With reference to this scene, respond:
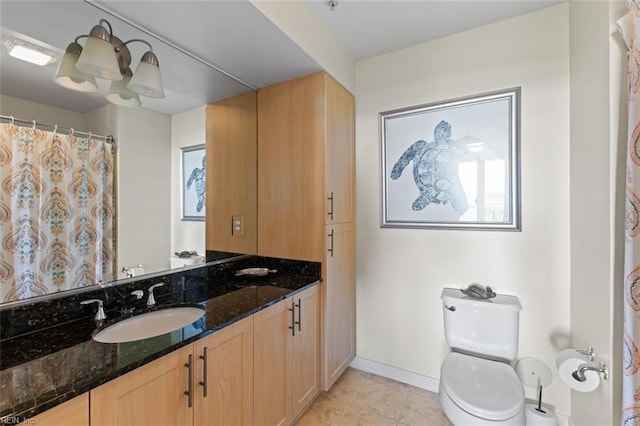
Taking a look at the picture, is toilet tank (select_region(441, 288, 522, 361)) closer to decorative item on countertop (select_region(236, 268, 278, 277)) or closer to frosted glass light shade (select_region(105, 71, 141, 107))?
decorative item on countertop (select_region(236, 268, 278, 277))

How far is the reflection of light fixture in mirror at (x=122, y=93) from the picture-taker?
1.37 metres

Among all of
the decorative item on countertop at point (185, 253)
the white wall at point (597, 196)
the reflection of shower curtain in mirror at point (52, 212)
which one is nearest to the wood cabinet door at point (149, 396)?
the reflection of shower curtain in mirror at point (52, 212)

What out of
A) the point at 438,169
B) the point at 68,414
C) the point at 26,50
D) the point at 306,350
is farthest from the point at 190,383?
the point at 438,169

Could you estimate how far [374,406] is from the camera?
188cm

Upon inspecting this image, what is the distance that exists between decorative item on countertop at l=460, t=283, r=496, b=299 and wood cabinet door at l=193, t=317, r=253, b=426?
141 cm

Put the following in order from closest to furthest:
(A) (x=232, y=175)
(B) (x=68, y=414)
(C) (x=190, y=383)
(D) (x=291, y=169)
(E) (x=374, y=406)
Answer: (B) (x=68, y=414)
(C) (x=190, y=383)
(E) (x=374, y=406)
(D) (x=291, y=169)
(A) (x=232, y=175)

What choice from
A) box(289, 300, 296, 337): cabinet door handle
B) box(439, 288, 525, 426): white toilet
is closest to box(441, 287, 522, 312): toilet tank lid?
box(439, 288, 525, 426): white toilet

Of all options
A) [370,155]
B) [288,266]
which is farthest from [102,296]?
[370,155]

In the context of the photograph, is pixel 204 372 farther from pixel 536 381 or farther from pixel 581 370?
pixel 536 381

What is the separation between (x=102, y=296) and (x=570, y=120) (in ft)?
8.90

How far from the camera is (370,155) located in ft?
7.39

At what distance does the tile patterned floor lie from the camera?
175 cm

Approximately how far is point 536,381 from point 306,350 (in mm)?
1393

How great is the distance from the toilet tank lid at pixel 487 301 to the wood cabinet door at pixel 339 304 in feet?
2.35
